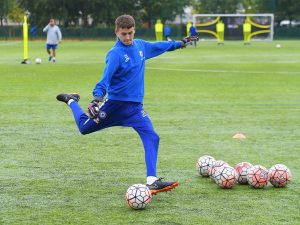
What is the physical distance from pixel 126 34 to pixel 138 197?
1877 millimetres

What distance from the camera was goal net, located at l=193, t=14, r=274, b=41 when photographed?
215 ft

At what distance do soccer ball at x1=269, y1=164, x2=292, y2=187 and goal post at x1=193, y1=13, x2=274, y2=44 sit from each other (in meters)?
55.3

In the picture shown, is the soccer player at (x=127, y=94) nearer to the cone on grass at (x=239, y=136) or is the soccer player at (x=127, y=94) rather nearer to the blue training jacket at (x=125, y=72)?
the blue training jacket at (x=125, y=72)

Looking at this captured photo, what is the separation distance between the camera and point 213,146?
37.9ft

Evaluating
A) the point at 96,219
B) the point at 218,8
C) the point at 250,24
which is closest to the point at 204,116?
the point at 96,219

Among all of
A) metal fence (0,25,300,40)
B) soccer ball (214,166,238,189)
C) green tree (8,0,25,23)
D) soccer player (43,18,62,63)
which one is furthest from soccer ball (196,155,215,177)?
green tree (8,0,25,23)

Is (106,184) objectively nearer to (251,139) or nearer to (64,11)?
(251,139)

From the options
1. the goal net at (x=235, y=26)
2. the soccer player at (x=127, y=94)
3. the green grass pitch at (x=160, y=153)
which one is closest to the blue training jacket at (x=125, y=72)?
the soccer player at (x=127, y=94)

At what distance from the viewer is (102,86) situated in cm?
776

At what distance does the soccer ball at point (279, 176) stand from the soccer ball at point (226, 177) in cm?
45

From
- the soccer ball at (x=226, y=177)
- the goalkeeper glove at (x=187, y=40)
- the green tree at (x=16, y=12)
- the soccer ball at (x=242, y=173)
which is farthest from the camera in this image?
the green tree at (x=16, y=12)

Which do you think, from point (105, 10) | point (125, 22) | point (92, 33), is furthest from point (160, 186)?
point (105, 10)

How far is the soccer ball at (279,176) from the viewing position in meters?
8.45

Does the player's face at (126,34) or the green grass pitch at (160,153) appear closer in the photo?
the green grass pitch at (160,153)
